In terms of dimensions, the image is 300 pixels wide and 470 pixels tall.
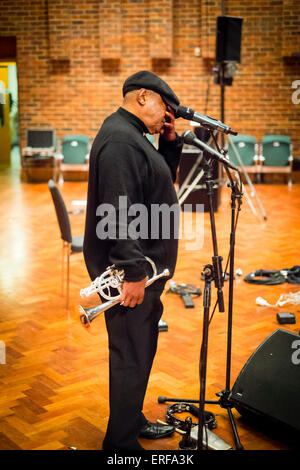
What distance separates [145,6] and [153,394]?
840 cm

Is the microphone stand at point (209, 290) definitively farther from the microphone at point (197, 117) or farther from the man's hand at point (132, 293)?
the man's hand at point (132, 293)

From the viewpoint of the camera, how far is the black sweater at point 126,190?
2.09 meters

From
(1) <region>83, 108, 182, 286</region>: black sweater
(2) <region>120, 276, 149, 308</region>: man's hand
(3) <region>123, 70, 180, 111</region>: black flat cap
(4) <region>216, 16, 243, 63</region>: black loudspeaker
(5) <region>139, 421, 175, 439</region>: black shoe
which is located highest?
(4) <region>216, 16, 243, 63</region>: black loudspeaker

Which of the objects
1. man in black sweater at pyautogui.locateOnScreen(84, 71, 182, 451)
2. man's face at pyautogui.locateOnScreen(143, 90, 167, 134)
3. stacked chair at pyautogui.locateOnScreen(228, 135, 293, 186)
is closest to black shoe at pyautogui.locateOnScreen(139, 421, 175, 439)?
man in black sweater at pyautogui.locateOnScreen(84, 71, 182, 451)

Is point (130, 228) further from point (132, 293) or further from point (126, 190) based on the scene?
point (132, 293)

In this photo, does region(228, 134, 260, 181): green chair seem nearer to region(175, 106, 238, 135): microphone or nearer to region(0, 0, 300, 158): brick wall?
region(0, 0, 300, 158): brick wall

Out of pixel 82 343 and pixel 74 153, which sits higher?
pixel 74 153

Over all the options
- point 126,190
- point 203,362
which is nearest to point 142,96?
point 126,190

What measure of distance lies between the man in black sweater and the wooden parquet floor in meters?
0.46

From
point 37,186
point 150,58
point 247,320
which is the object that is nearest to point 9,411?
point 247,320

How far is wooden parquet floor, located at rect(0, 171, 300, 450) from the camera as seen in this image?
107 inches

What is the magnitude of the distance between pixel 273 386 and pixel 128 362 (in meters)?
0.72

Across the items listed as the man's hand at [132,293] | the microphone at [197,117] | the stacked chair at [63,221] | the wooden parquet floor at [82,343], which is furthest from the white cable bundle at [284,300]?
the man's hand at [132,293]

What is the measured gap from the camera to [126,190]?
209 centimetres
